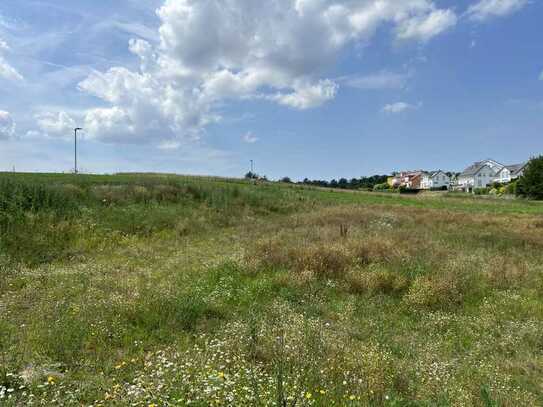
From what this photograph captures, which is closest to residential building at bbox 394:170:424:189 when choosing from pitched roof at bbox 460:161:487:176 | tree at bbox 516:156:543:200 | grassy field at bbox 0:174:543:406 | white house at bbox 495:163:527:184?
pitched roof at bbox 460:161:487:176

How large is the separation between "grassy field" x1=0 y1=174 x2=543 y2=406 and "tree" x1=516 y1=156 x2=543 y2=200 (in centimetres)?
6201

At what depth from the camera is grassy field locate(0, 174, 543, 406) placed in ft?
13.7

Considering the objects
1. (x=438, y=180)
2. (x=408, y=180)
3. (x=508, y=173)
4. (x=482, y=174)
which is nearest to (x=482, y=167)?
(x=482, y=174)

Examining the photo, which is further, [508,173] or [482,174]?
[482,174]

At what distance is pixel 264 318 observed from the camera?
6.50 meters

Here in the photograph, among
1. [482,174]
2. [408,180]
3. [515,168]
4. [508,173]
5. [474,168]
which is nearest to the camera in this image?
[515,168]

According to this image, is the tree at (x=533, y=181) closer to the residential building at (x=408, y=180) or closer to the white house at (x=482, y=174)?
the white house at (x=482, y=174)

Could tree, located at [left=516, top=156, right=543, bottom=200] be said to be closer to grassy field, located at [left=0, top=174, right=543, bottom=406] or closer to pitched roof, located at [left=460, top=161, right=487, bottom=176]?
grassy field, located at [left=0, top=174, right=543, bottom=406]

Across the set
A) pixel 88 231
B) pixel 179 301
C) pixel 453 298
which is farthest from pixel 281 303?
pixel 88 231

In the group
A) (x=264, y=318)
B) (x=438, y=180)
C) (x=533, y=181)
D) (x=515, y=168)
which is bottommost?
(x=264, y=318)

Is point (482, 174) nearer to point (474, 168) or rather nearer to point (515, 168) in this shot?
point (474, 168)

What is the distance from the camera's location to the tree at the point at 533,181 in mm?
65312

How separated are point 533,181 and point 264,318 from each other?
3043 inches

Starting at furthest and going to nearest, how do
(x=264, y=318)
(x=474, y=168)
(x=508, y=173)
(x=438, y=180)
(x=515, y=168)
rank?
1. (x=438, y=180)
2. (x=474, y=168)
3. (x=508, y=173)
4. (x=515, y=168)
5. (x=264, y=318)
